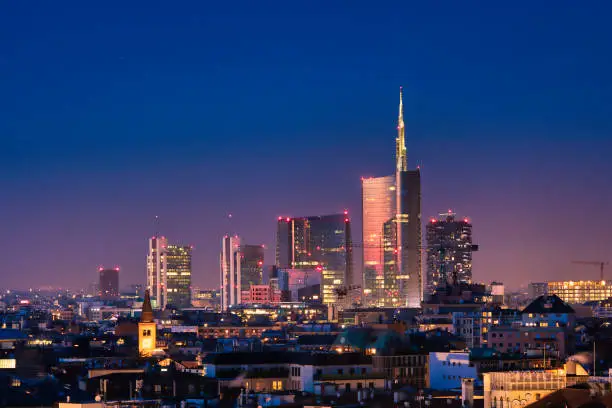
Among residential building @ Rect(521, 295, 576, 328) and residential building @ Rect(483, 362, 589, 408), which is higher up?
residential building @ Rect(521, 295, 576, 328)

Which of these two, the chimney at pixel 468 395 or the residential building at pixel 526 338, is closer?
the chimney at pixel 468 395

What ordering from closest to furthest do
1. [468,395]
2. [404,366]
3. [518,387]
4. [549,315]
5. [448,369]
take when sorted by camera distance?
[518,387]
[468,395]
[448,369]
[404,366]
[549,315]

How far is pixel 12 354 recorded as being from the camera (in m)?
114

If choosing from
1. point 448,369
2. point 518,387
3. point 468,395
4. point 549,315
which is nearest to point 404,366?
point 448,369

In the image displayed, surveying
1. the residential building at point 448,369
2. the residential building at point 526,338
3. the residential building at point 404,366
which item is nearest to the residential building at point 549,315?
the residential building at point 526,338

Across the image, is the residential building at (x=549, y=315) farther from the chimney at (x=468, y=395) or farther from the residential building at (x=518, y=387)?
the residential building at (x=518, y=387)

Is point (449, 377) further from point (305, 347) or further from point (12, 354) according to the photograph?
point (305, 347)

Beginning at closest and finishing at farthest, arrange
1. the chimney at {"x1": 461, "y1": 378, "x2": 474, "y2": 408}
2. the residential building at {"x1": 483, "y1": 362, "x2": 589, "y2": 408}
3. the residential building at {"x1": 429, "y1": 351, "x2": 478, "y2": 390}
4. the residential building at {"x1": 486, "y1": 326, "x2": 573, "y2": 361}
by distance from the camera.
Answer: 1. the residential building at {"x1": 483, "y1": 362, "x2": 589, "y2": 408}
2. the chimney at {"x1": 461, "y1": 378, "x2": 474, "y2": 408}
3. the residential building at {"x1": 429, "y1": 351, "x2": 478, "y2": 390}
4. the residential building at {"x1": 486, "y1": 326, "x2": 573, "y2": 361}

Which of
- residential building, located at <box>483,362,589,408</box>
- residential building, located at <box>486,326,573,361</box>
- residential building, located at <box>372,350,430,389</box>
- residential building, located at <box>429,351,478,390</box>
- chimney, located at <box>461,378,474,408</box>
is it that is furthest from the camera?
residential building, located at <box>486,326,573,361</box>

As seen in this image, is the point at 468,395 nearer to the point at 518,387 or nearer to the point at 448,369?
the point at 518,387

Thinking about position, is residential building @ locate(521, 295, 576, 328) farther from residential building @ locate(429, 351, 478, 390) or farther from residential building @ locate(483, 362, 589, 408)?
residential building @ locate(483, 362, 589, 408)

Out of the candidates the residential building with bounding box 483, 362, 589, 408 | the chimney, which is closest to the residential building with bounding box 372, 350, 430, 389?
the chimney

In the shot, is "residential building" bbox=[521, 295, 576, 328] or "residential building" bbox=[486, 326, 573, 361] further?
"residential building" bbox=[521, 295, 576, 328]

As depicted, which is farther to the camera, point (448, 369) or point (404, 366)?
point (404, 366)
